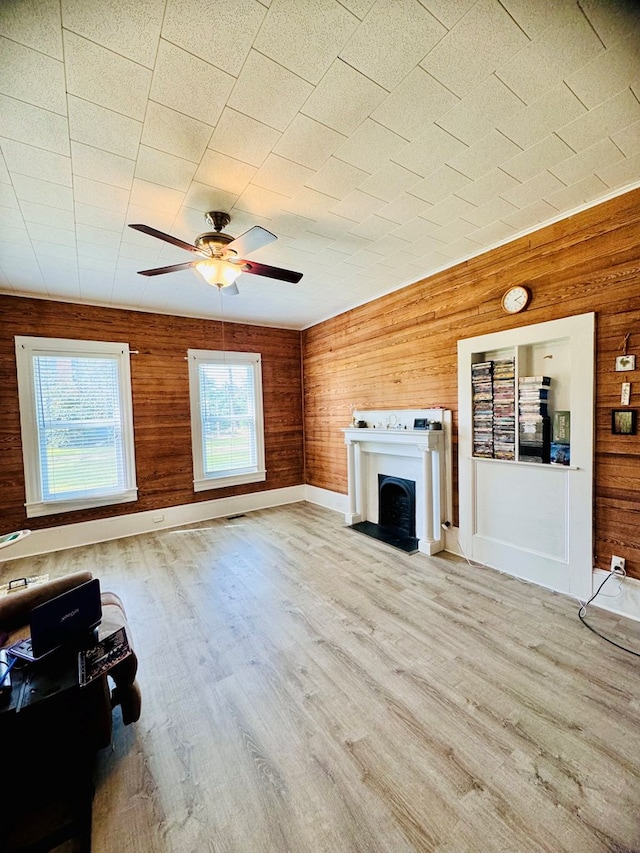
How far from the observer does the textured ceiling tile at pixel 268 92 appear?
139 cm

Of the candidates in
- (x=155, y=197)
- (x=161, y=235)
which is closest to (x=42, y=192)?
(x=155, y=197)

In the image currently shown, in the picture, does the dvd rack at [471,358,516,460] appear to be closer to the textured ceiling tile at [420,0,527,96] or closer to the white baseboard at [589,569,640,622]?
the white baseboard at [589,569,640,622]

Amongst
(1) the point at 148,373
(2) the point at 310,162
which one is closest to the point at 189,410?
(1) the point at 148,373

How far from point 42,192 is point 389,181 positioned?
2136 mm

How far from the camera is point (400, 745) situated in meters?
1.54

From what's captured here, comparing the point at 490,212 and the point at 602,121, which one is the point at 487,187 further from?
the point at 602,121

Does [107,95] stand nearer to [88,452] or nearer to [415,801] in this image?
[415,801]

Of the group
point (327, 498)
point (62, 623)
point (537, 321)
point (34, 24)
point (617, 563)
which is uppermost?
point (34, 24)

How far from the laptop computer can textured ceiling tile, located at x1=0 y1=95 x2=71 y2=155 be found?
2.13m

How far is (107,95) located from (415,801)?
3.13 m

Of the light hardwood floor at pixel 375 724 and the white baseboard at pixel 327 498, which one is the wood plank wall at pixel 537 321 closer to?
the white baseboard at pixel 327 498

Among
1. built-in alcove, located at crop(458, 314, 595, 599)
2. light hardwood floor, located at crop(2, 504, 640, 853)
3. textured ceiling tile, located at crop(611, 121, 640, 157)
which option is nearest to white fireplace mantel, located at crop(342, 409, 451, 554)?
built-in alcove, located at crop(458, 314, 595, 599)

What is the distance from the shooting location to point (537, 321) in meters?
2.82

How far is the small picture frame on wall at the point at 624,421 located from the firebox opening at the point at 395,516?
1917mm
